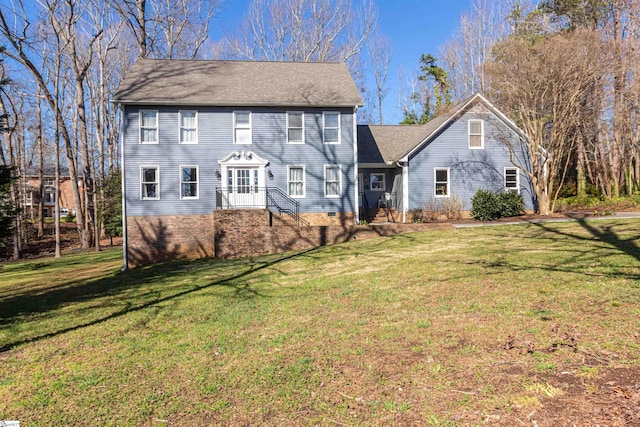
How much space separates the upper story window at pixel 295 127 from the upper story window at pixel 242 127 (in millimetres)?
1790

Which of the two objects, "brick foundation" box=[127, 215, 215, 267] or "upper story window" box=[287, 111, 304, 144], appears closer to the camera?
"brick foundation" box=[127, 215, 215, 267]

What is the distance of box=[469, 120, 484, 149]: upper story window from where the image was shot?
62.8 ft

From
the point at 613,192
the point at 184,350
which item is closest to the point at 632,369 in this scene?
the point at 184,350

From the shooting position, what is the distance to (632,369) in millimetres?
3711

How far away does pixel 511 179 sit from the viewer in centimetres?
1930

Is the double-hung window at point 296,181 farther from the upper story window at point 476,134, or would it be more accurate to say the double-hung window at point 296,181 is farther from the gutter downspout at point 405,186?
the upper story window at point 476,134

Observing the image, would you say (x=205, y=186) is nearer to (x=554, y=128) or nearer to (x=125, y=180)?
(x=125, y=180)

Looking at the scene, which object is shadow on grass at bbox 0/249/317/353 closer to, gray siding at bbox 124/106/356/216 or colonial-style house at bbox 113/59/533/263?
colonial-style house at bbox 113/59/533/263

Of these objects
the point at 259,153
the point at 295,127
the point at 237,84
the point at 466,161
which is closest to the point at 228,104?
the point at 237,84

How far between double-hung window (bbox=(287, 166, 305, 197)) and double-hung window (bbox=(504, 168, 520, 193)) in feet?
33.5

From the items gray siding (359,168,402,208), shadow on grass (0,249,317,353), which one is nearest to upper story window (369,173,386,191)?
gray siding (359,168,402,208)

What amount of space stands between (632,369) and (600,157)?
2455cm

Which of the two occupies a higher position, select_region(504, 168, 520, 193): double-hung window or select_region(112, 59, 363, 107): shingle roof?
select_region(112, 59, 363, 107): shingle roof

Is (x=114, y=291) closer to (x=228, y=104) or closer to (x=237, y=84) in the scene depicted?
(x=228, y=104)
